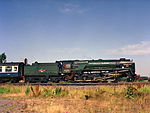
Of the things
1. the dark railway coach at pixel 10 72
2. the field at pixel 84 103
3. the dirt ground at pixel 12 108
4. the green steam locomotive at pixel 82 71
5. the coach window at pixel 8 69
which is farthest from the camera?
the coach window at pixel 8 69

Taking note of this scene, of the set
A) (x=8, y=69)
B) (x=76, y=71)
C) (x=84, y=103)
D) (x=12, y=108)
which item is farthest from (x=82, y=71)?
(x=12, y=108)

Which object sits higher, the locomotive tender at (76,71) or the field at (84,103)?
the locomotive tender at (76,71)

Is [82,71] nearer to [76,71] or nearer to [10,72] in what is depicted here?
[76,71]

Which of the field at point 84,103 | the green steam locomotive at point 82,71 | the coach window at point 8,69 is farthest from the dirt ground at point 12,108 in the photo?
the coach window at point 8,69

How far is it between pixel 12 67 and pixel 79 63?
10908 mm

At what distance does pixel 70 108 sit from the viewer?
A: 707 centimetres

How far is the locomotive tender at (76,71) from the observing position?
20.4 meters

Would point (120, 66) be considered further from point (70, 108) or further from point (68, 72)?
point (70, 108)

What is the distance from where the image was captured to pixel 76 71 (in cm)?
2159

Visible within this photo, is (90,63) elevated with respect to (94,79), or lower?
elevated

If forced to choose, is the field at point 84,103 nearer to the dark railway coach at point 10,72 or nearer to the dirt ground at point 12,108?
the dirt ground at point 12,108

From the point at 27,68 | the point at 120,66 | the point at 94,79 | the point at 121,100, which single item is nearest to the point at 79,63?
the point at 94,79

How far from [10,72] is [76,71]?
10.6 metres

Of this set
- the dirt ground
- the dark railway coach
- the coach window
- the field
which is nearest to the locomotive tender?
the dark railway coach
